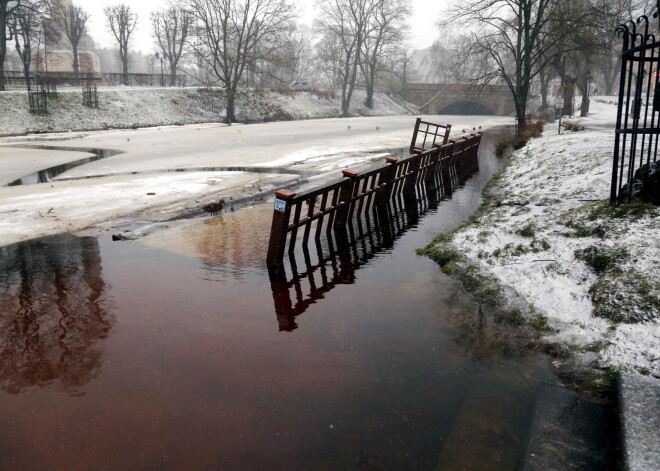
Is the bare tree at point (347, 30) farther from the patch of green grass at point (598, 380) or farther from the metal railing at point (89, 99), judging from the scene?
the patch of green grass at point (598, 380)

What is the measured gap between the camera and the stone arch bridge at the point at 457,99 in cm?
6850

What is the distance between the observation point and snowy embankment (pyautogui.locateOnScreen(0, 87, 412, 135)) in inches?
1137

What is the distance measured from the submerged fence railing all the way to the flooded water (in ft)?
2.50

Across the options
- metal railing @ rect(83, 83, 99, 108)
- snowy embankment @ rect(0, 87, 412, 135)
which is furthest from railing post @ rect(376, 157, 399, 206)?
metal railing @ rect(83, 83, 99, 108)

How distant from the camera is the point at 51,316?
500cm

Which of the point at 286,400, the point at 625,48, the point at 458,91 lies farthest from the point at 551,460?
the point at 458,91

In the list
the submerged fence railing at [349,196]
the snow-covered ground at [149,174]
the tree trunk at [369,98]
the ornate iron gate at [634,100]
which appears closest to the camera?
the ornate iron gate at [634,100]

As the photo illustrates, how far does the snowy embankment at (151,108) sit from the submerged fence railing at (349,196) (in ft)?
78.7

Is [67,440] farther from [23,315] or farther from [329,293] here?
[329,293]

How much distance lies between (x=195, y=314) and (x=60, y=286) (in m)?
1.91

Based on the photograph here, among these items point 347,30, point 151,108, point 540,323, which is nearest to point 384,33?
point 347,30

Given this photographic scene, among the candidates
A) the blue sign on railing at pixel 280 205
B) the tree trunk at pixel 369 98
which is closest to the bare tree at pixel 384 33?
the tree trunk at pixel 369 98

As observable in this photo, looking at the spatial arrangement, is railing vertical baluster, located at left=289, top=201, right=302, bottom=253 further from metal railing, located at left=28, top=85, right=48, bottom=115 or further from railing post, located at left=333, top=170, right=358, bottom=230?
metal railing, located at left=28, top=85, right=48, bottom=115

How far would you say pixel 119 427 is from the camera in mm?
3346
